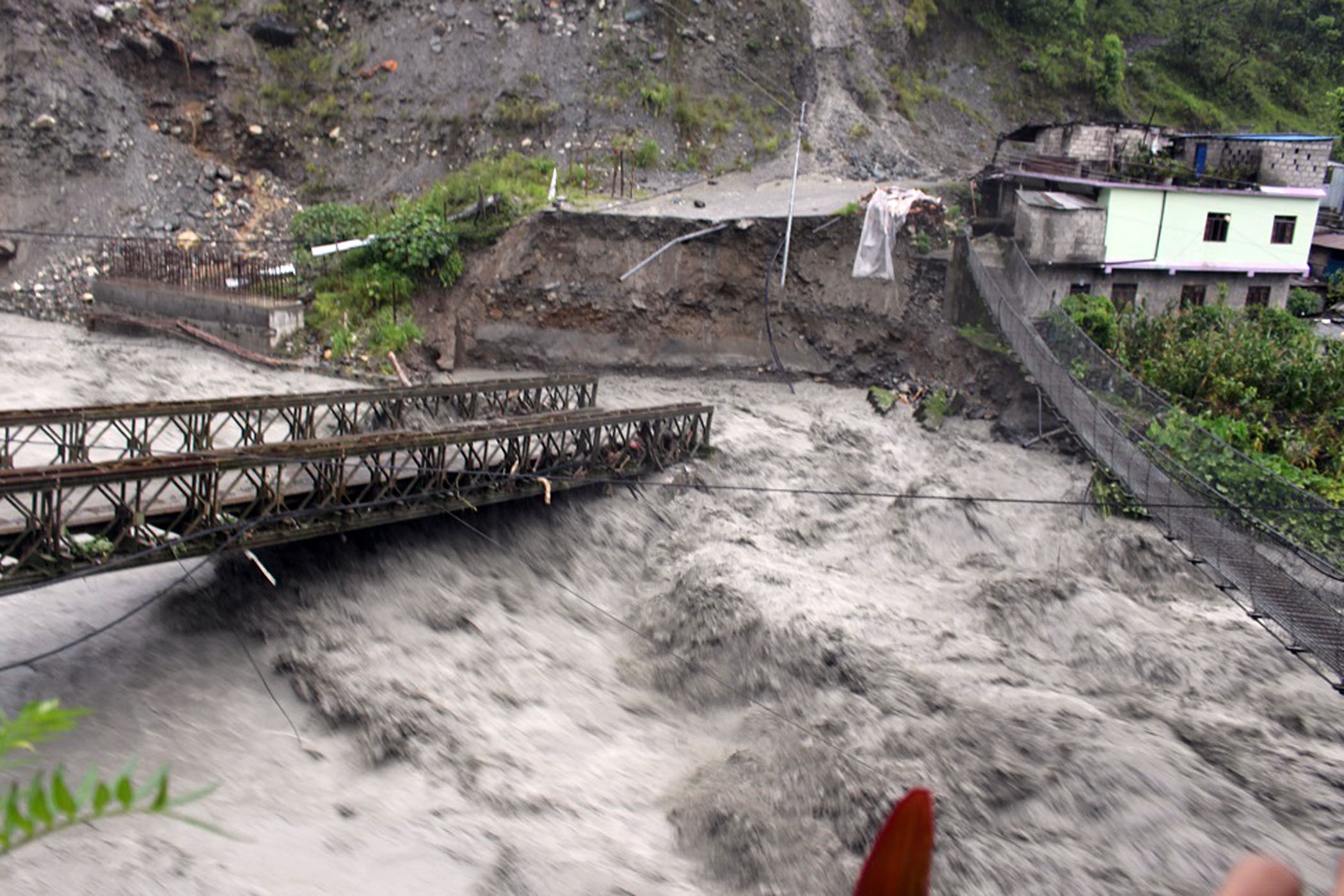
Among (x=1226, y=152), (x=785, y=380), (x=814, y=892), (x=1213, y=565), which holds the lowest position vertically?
(x=814, y=892)

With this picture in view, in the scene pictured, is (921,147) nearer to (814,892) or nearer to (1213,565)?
(1213,565)

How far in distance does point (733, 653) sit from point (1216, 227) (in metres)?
21.9

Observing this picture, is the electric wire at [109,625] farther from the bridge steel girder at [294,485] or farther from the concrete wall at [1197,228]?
the concrete wall at [1197,228]

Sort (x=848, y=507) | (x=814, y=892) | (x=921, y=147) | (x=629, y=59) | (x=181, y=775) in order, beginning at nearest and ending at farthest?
1. (x=814, y=892)
2. (x=181, y=775)
3. (x=848, y=507)
4. (x=629, y=59)
5. (x=921, y=147)

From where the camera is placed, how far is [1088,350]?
78.8 ft

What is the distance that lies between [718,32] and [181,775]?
100 feet

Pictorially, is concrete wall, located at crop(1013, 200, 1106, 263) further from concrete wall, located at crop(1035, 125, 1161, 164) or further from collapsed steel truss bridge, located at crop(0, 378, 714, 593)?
collapsed steel truss bridge, located at crop(0, 378, 714, 593)

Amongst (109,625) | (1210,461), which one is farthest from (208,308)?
(1210,461)

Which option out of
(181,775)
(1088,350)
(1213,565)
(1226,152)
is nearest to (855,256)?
(1088,350)

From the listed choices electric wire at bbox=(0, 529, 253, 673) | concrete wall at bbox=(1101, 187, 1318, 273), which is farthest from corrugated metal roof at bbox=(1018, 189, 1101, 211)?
electric wire at bbox=(0, 529, 253, 673)

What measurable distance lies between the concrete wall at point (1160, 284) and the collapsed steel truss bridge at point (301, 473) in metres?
11.6

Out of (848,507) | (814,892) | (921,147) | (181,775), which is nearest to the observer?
(814,892)

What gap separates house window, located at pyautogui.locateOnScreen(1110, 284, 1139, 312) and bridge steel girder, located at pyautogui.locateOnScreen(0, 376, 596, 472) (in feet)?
51.3

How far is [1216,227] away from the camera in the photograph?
29609 millimetres
